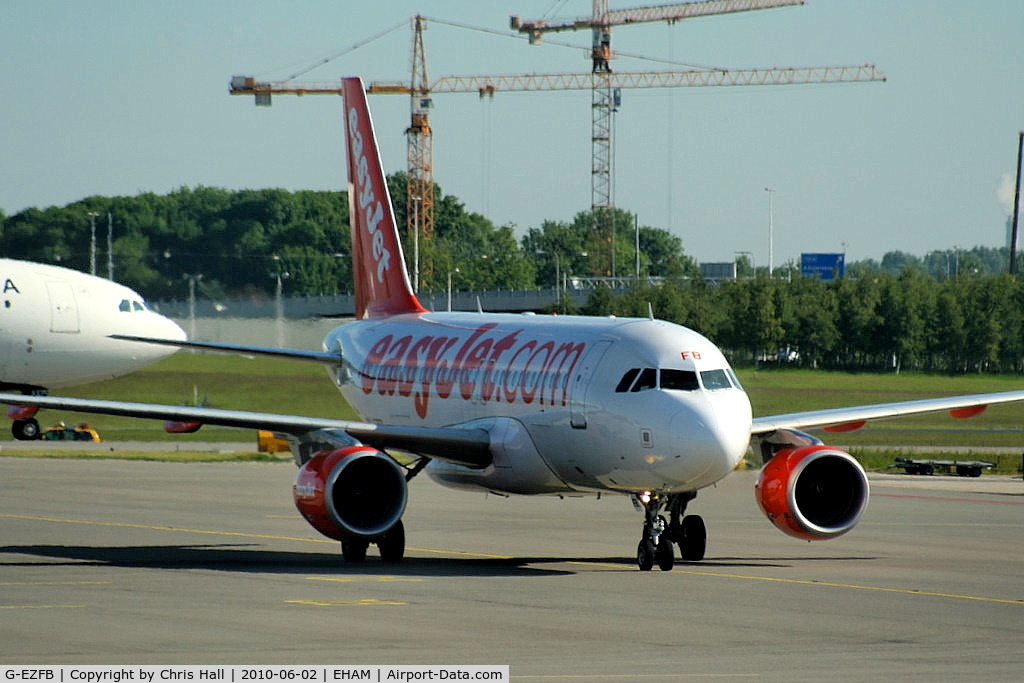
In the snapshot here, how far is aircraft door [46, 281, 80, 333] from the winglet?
19203 millimetres

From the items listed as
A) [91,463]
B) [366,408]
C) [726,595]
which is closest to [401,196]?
[91,463]

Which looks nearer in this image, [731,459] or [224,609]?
[224,609]

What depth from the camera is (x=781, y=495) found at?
87.8 ft

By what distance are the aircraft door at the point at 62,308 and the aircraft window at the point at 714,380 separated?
35.8 metres

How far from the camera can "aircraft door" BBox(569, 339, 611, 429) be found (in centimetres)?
2691

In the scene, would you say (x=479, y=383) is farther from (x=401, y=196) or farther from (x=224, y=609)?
(x=401, y=196)

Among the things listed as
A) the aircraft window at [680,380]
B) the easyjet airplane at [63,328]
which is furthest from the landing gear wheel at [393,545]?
the easyjet airplane at [63,328]

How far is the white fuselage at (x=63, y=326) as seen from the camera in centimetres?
5647

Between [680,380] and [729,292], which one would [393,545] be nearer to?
[680,380]

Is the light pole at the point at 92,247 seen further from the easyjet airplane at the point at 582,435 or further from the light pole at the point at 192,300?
the easyjet airplane at the point at 582,435

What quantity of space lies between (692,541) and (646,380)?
3.39 m

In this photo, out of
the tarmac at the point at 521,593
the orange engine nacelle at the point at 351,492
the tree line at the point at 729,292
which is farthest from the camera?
the tree line at the point at 729,292

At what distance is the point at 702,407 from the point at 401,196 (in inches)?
6561

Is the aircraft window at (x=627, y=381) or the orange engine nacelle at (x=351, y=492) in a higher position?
the aircraft window at (x=627, y=381)
